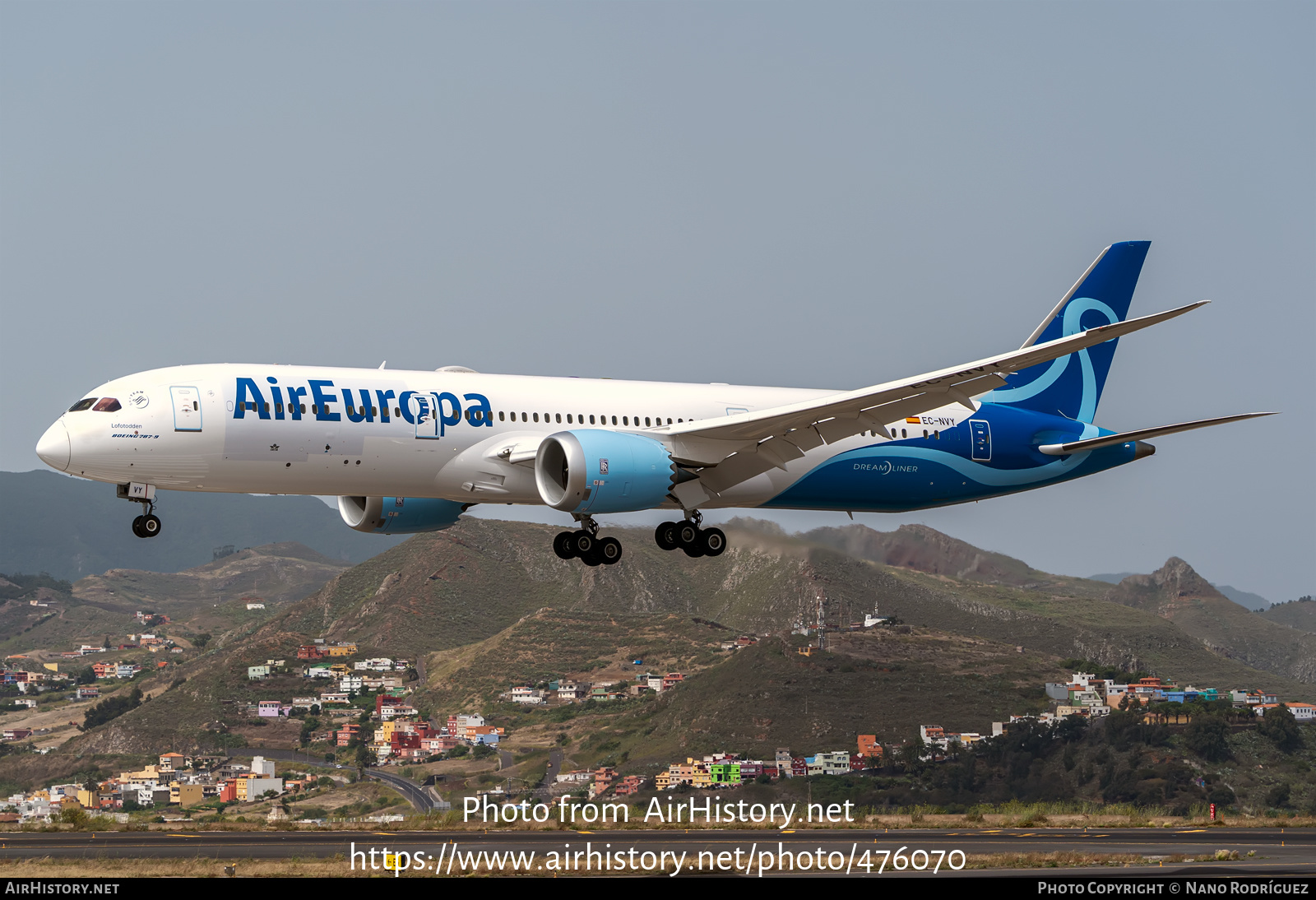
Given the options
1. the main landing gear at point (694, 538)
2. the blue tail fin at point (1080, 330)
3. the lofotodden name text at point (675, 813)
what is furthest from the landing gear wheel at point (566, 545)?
the lofotodden name text at point (675, 813)

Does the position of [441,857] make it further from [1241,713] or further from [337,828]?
[1241,713]

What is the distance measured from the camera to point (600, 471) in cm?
4000

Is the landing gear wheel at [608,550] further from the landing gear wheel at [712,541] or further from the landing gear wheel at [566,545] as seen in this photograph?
the landing gear wheel at [712,541]

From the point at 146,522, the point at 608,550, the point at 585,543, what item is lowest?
the point at 608,550

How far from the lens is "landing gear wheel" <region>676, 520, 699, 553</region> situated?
46.2m

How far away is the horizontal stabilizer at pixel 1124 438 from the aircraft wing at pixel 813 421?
4.97 metres

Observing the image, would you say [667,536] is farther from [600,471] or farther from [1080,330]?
[1080,330]

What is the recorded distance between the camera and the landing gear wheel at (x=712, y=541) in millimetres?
46062

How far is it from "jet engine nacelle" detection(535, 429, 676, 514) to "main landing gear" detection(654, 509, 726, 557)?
4463mm

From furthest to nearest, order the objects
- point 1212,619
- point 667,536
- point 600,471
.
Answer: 1. point 1212,619
2. point 667,536
3. point 600,471

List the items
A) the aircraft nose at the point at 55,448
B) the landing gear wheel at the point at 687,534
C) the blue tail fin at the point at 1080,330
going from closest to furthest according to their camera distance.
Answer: the aircraft nose at the point at 55,448, the landing gear wheel at the point at 687,534, the blue tail fin at the point at 1080,330

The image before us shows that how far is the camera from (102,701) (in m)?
164

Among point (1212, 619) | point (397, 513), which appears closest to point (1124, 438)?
point (397, 513)

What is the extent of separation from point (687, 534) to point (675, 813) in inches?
1741
